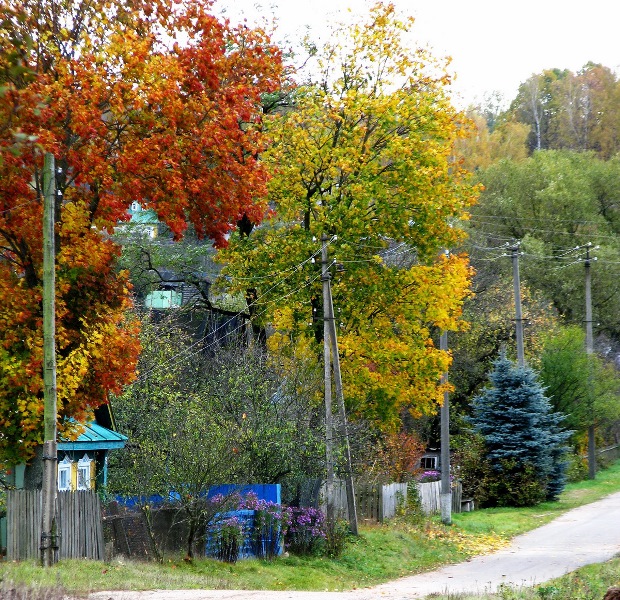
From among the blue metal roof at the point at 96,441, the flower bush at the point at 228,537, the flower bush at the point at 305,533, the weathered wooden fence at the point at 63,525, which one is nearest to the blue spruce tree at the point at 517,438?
the flower bush at the point at 305,533

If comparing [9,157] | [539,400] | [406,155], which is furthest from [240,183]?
[539,400]

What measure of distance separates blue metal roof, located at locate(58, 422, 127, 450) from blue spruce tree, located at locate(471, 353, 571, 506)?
17.7m

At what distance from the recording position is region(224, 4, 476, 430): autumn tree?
97.4ft

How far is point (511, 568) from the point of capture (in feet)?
75.4

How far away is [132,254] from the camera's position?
108 ft

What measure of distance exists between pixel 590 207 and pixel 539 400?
80.1 ft

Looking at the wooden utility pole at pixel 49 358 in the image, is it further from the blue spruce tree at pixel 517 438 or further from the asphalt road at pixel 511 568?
the blue spruce tree at pixel 517 438

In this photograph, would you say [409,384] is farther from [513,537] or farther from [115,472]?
[115,472]

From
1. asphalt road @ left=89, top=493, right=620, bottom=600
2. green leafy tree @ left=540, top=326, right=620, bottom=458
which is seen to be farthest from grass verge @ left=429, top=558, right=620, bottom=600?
green leafy tree @ left=540, top=326, right=620, bottom=458

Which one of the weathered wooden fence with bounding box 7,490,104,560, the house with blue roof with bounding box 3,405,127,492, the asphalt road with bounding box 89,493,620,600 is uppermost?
the house with blue roof with bounding box 3,405,127,492

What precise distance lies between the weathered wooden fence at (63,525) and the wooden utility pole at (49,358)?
3.65 feet

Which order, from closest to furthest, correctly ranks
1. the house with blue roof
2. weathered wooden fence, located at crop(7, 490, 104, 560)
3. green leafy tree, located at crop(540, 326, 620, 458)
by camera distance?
1. weathered wooden fence, located at crop(7, 490, 104, 560)
2. the house with blue roof
3. green leafy tree, located at crop(540, 326, 620, 458)

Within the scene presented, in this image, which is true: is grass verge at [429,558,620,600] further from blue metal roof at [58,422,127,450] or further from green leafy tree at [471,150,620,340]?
green leafy tree at [471,150,620,340]

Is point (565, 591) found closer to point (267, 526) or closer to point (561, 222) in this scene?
point (267, 526)
